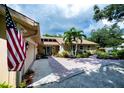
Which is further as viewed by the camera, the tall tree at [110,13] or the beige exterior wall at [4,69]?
the tall tree at [110,13]

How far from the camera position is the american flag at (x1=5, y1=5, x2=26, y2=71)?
464 centimetres

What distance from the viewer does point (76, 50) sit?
3434 centimetres

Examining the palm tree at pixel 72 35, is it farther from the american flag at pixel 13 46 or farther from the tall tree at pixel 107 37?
the american flag at pixel 13 46

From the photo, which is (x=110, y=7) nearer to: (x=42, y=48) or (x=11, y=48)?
(x=11, y=48)

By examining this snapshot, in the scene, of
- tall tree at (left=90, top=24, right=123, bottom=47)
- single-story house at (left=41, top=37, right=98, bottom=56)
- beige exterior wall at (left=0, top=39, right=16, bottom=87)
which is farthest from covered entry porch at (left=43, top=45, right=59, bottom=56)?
beige exterior wall at (left=0, top=39, right=16, bottom=87)

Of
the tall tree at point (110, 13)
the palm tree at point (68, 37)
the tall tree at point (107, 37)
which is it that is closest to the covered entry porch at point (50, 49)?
the palm tree at point (68, 37)

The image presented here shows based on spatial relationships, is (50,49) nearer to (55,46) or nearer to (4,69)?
(55,46)

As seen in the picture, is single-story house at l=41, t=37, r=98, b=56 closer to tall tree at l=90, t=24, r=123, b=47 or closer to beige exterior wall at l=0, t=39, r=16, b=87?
tall tree at l=90, t=24, r=123, b=47

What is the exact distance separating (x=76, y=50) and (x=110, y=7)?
1656 centimetres

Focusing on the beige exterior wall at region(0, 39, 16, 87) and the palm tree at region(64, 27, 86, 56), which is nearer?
the beige exterior wall at region(0, 39, 16, 87)

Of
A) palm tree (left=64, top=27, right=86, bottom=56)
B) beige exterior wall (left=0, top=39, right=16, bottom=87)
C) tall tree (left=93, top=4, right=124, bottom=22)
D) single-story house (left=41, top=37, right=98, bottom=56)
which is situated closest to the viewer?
beige exterior wall (left=0, top=39, right=16, bottom=87)

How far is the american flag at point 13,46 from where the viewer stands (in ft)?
15.2
